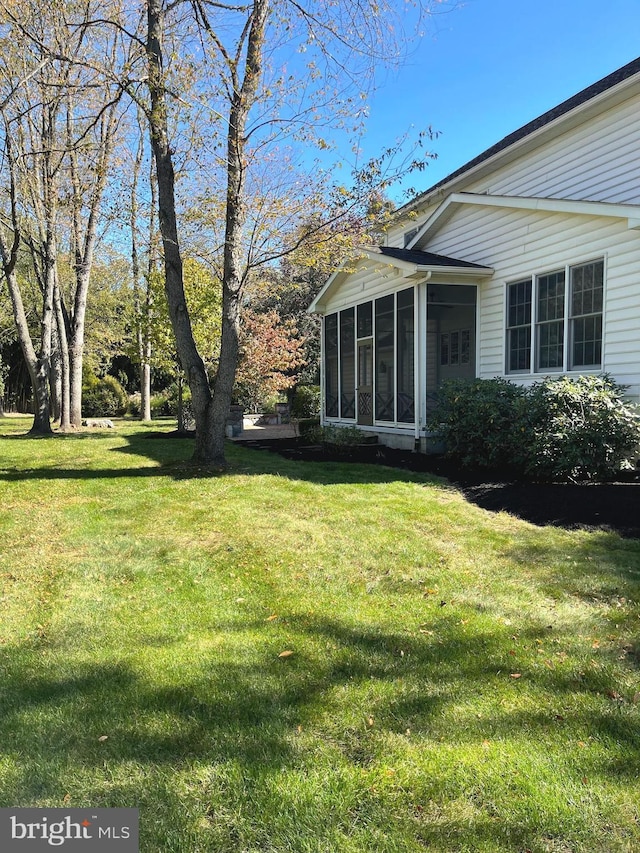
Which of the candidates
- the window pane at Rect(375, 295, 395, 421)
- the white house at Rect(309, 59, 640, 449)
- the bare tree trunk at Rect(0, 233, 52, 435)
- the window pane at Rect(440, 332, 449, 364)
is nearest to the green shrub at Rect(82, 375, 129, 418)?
the bare tree trunk at Rect(0, 233, 52, 435)

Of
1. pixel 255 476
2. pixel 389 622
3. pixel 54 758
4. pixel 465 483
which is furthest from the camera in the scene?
pixel 255 476

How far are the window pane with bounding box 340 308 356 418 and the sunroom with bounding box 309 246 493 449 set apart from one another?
0.02 meters

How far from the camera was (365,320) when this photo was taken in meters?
12.5

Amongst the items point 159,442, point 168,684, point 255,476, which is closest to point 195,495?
point 255,476

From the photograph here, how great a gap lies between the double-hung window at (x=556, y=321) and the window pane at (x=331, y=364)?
5147 mm

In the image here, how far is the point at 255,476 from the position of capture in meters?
7.75

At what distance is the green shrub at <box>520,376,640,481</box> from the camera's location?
6.56 m

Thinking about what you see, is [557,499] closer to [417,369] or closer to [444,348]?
[417,369]

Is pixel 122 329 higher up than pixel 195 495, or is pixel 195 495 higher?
pixel 122 329

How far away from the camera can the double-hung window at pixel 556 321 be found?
26.7ft

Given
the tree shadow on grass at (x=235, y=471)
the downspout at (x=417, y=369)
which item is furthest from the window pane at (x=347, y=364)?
the tree shadow on grass at (x=235, y=471)

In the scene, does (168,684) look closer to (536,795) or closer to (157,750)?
(157,750)

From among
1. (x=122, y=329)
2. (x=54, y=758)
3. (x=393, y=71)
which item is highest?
(x=393, y=71)

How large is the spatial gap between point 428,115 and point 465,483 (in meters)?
5.47
